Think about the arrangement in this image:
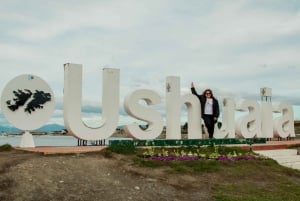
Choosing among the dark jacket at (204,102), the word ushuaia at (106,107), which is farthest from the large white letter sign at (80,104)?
the dark jacket at (204,102)

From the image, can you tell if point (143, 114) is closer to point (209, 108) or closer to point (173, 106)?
point (173, 106)

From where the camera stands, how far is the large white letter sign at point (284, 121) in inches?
858

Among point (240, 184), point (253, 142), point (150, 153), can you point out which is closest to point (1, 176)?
point (150, 153)

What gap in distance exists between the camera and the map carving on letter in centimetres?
1376

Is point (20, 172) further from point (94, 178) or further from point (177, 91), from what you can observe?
point (177, 91)

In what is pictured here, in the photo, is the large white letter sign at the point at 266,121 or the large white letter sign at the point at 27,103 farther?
the large white letter sign at the point at 266,121

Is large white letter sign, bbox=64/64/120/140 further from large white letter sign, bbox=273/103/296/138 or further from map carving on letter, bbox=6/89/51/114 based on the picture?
Result: large white letter sign, bbox=273/103/296/138

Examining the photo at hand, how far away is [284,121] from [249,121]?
131 inches

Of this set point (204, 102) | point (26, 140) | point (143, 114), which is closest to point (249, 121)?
point (204, 102)

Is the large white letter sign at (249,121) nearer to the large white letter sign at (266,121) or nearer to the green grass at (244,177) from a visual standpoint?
the large white letter sign at (266,121)

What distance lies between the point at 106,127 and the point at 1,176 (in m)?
5.93

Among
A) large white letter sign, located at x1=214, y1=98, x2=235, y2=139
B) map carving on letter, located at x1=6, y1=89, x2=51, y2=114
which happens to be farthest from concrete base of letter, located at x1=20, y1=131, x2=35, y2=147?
large white letter sign, located at x1=214, y1=98, x2=235, y2=139

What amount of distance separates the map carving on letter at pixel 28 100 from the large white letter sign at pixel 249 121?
917 cm

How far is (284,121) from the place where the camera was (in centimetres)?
2227
